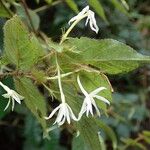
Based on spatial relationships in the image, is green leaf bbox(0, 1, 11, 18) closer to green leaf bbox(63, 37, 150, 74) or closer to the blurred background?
green leaf bbox(63, 37, 150, 74)

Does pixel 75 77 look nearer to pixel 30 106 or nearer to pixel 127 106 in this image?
pixel 30 106

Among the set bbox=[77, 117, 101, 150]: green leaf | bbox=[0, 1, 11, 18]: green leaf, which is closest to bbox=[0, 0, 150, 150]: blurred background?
bbox=[0, 1, 11, 18]: green leaf

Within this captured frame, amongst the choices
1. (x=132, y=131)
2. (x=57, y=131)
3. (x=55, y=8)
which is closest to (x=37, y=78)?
(x=57, y=131)

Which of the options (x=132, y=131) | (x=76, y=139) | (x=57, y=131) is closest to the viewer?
(x=76, y=139)

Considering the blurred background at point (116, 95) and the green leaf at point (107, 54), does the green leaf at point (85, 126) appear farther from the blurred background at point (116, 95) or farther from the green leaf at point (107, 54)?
the blurred background at point (116, 95)

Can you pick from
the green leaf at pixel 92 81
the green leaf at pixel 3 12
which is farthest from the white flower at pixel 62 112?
the green leaf at pixel 3 12
